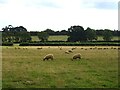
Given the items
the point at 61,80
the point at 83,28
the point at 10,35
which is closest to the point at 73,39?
the point at 83,28

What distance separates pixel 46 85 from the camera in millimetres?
14664

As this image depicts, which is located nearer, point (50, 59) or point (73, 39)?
point (50, 59)

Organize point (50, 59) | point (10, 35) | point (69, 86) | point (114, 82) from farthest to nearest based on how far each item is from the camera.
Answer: point (10, 35) → point (50, 59) → point (114, 82) → point (69, 86)

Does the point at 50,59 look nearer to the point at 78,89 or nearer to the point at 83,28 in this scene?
the point at 78,89

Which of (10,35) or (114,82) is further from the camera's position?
(10,35)

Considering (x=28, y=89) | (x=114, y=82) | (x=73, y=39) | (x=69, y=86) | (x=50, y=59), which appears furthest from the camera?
(x=73, y=39)

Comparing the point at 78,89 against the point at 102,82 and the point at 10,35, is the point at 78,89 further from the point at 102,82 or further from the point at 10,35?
the point at 10,35

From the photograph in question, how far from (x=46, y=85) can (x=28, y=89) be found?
1.40 metres

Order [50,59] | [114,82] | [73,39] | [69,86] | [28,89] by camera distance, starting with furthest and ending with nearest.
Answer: [73,39] → [50,59] → [114,82] → [69,86] → [28,89]

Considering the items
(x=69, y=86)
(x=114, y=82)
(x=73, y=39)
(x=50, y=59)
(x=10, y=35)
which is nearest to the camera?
(x=69, y=86)

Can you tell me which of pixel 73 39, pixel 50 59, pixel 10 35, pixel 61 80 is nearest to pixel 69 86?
pixel 61 80

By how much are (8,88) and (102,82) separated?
17.0ft

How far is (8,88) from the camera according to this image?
13789 millimetres

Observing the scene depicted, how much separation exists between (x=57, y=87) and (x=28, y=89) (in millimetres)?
1465
